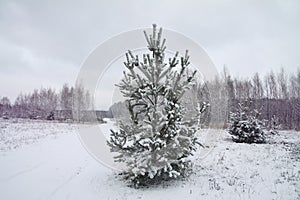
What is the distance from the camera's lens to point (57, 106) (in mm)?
65125

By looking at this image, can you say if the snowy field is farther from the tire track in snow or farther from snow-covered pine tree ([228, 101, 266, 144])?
snow-covered pine tree ([228, 101, 266, 144])

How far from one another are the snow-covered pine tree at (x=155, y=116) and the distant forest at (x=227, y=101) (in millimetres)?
1037

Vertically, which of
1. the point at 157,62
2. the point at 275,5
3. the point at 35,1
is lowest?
the point at 157,62

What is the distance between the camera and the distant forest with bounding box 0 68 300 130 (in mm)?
28694

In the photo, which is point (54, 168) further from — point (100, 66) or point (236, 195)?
point (236, 195)

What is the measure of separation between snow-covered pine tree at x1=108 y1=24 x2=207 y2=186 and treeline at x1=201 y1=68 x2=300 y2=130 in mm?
19697

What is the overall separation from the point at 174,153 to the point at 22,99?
8572 cm

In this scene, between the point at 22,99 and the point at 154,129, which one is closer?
the point at 154,129

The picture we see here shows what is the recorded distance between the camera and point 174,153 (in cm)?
684

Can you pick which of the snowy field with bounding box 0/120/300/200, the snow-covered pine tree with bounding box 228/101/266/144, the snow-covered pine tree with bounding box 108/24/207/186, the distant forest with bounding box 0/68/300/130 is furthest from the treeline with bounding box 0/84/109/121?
the snow-covered pine tree with bounding box 108/24/207/186

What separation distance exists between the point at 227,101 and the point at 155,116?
1176 inches

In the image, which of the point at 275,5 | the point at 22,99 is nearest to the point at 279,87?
the point at 275,5

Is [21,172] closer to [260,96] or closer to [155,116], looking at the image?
[155,116]

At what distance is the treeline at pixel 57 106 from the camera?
179ft
